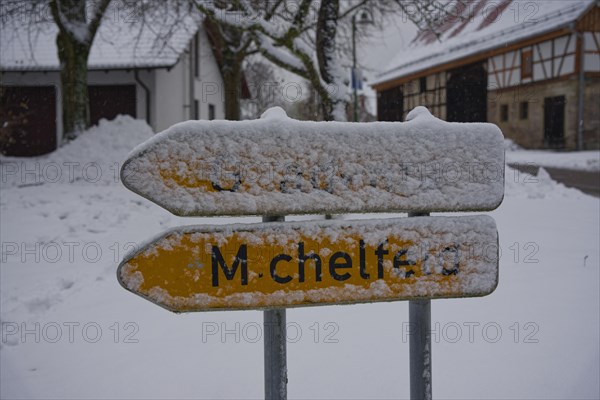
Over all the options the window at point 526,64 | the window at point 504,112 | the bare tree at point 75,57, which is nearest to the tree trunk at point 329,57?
the bare tree at point 75,57

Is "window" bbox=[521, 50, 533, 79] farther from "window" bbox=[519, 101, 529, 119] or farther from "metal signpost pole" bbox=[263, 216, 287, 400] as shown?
"metal signpost pole" bbox=[263, 216, 287, 400]

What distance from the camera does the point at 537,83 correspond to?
2275cm

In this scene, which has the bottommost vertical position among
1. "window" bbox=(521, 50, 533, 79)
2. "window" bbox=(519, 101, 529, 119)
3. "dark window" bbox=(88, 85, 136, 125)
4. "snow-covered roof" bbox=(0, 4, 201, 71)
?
"dark window" bbox=(88, 85, 136, 125)

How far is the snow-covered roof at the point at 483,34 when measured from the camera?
1989 cm

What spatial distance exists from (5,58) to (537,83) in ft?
70.1

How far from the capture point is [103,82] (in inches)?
666

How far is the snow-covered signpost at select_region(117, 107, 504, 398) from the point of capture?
1337 millimetres

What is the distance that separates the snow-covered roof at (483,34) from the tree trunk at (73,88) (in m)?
11.1

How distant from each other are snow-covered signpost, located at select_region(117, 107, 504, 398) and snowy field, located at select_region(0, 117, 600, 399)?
1.35 meters

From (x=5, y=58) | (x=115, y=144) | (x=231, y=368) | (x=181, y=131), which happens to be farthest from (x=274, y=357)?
(x=5, y=58)

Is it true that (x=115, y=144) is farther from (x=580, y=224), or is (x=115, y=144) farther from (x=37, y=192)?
(x=580, y=224)

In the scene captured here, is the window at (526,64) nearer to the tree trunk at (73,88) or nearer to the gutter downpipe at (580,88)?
the gutter downpipe at (580,88)

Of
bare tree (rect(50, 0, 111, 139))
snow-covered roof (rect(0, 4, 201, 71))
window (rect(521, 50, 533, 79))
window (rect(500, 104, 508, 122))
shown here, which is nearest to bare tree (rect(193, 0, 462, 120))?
bare tree (rect(50, 0, 111, 139))

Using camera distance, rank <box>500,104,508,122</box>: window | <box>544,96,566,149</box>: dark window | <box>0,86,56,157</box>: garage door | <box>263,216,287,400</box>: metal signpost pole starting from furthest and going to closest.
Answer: <box>500,104,508,122</box>: window, <box>544,96,566,149</box>: dark window, <box>0,86,56,157</box>: garage door, <box>263,216,287,400</box>: metal signpost pole
